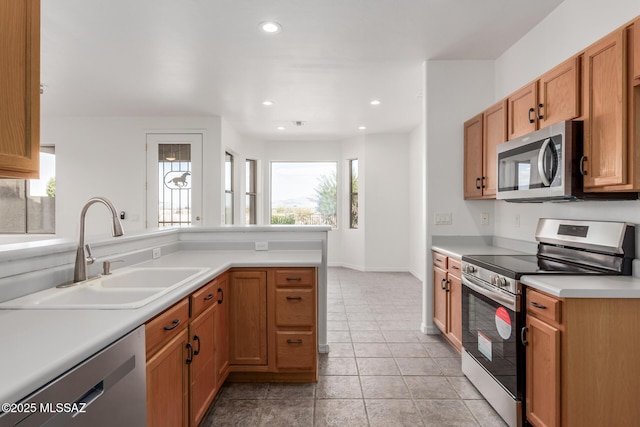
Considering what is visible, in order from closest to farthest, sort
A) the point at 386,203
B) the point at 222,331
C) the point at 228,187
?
the point at 222,331
the point at 228,187
the point at 386,203

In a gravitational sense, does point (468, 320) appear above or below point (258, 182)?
below

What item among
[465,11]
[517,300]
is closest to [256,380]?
[517,300]

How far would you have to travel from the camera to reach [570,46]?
2371 mm

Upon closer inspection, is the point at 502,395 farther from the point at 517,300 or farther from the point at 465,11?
the point at 465,11

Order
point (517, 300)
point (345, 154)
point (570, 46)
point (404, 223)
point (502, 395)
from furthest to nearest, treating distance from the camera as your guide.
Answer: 1. point (345, 154)
2. point (404, 223)
3. point (570, 46)
4. point (502, 395)
5. point (517, 300)

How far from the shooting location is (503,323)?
1964 mm

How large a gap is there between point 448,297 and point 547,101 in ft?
5.44

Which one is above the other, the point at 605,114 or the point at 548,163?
the point at 605,114

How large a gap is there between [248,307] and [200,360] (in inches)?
22.7

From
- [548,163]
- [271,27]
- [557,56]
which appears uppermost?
[271,27]

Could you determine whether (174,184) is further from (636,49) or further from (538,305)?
(636,49)

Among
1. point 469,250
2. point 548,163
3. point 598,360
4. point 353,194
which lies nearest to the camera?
point 598,360

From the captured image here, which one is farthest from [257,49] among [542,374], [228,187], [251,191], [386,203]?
[251,191]

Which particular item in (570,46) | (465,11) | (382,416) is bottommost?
(382,416)
